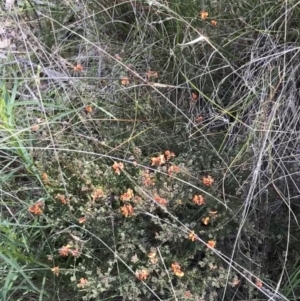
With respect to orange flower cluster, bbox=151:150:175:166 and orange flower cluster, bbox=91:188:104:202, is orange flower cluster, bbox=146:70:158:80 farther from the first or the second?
orange flower cluster, bbox=91:188:104:202

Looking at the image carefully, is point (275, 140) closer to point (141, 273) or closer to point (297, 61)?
point (297, 61)

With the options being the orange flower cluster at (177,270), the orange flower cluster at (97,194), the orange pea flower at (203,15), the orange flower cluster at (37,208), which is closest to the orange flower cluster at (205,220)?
the orange flower cluster at (177,270)

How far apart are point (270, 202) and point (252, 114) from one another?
0.19 metres

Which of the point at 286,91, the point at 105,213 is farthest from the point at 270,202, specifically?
the point at 105,213

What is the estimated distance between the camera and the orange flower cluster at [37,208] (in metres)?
1.30

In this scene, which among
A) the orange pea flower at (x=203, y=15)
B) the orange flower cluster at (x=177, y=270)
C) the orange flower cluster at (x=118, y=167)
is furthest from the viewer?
the orange pea flower at (x=203, y=15)

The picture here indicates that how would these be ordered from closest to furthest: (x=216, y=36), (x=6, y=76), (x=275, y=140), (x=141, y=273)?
(x=141, y=273), (x=275, y=140), (x=216, y=36), (x=6, y=76)

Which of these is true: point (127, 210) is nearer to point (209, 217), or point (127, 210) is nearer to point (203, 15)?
point (209, 217)

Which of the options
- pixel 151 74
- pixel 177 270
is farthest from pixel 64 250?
pixel 151 74

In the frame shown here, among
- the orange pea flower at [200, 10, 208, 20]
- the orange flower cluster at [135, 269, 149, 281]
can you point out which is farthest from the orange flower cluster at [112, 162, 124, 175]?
the orange pea flower at [200, 10, 208, 20]

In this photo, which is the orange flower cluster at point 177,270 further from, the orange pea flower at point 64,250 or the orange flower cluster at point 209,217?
the orange pea flower at point 64,250

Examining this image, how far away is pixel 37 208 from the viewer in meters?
1.30

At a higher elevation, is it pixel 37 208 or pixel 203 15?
pixel 203 15

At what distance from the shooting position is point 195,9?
5.10 feet
